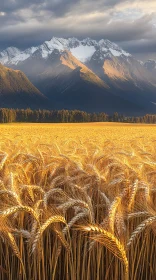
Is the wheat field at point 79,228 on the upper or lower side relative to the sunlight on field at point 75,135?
lower

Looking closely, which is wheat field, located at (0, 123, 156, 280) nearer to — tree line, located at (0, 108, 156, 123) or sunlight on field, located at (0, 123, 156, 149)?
sunlight on field, located at (0, 123, 156, 149)

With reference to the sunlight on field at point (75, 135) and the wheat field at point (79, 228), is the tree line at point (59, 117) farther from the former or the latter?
the wheat field at point (79, 228)

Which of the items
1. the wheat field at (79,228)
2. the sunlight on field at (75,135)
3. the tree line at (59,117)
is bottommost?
the wheat field at (79,228)

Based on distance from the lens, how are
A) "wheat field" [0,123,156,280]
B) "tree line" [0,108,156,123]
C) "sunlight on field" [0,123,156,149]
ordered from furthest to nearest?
"tree line" [0,108,156,123] < "sunlight on field" [0,123,156,149] < "wheat field" [0,123,156,280]

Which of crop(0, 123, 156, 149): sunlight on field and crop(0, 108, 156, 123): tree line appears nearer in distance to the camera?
crop(0, 123, 156, 149): sunlight on field

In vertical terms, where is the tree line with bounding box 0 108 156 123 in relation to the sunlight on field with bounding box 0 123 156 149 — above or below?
above

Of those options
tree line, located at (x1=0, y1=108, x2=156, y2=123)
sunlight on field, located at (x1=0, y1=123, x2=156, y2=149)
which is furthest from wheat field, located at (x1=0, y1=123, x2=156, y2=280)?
tree line, located at (x1=0, y1=108, x2=156, y2=123)

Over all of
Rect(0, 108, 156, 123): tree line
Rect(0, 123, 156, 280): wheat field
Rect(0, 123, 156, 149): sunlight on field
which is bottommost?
Rect(0, 123, 156, 280): wheat field

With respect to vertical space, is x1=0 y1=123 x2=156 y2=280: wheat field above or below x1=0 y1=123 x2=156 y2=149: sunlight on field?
below

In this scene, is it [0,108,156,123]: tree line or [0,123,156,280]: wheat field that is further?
[0,108,156,123]: tree line

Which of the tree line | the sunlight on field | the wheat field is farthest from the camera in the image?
the tree line

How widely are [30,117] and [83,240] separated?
139317mm

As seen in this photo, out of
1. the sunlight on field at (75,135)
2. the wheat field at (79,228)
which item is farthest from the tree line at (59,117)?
the wheat field at (79,228)

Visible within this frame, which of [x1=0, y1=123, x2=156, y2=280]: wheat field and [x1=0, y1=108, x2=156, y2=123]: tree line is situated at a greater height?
[x1=0, y1=108, x2=156, y2=123]: tree line
